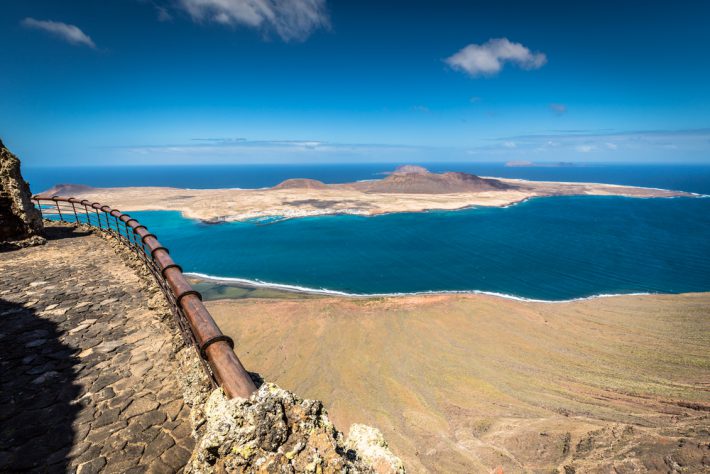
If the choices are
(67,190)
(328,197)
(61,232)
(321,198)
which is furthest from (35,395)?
(67,190)

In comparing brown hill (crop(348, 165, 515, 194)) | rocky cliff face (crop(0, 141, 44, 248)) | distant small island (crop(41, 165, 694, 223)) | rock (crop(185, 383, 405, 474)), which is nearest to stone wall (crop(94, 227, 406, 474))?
rock (crop(185, 383, 405, 474))

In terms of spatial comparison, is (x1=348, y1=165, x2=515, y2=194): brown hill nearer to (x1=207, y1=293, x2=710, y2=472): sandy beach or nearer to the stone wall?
(x1=207, y1=293, x2=710, y2=472): sandy beach

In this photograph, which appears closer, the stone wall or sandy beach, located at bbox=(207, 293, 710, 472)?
the stone wall

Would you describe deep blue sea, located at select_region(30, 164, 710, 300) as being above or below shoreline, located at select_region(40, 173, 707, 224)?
below

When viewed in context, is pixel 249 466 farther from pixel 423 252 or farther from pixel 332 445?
pixel 423 252

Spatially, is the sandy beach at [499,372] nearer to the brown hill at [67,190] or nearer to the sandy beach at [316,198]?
the sandy beach at [316,198]

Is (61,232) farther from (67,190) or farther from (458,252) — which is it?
(67,190)
